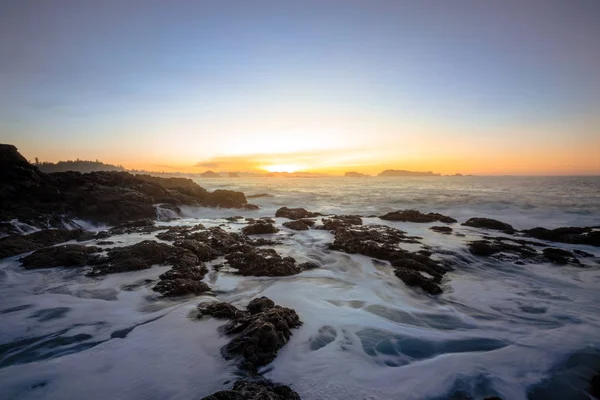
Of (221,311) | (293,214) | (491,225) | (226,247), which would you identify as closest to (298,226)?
(293,214)

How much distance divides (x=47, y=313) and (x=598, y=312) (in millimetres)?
11753

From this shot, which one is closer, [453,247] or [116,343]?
[116,343]

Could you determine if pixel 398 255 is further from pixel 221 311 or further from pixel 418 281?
pixel 221 311

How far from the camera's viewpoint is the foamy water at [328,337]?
12.7ft

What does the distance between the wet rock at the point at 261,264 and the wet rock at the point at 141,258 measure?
1.22 m

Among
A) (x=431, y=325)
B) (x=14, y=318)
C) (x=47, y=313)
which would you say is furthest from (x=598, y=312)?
(x=14, y=318)

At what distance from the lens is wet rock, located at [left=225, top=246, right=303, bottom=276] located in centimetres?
811

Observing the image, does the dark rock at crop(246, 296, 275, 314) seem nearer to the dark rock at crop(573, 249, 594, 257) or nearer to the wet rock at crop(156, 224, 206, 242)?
the wet rock at crop(156, 224, 206, 242)

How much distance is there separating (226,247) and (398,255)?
20.0ft

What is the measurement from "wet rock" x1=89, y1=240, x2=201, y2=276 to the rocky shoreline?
0.09ft

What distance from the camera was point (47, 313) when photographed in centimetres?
574

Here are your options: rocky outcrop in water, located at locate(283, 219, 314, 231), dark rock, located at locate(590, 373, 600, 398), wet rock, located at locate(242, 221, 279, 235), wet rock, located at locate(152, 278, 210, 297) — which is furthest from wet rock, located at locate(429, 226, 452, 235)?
wet rock, located at locate(152, 278, 210, 297)

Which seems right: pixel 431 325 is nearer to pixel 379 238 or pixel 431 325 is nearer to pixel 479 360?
pixel 479 360

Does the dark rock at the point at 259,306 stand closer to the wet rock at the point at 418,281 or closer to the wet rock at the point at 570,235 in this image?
the wet rock at the point at 418,281
